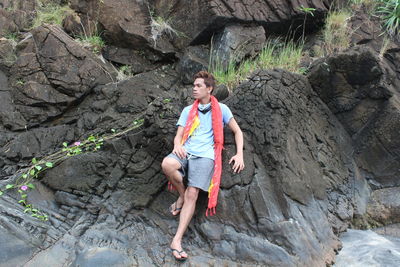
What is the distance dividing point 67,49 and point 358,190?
178 inches

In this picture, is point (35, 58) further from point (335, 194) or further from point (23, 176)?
point (335, 194)

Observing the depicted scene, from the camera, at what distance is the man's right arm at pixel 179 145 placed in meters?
3.73

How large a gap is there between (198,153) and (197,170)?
18 cm

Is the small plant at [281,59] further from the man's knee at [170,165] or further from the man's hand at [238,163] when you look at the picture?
the man's knee at [170,165]

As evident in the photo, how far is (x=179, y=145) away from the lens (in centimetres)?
380

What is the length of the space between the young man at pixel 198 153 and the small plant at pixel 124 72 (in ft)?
7.07

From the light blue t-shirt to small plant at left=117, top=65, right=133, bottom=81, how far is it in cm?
215

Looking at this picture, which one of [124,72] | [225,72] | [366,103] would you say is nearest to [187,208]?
[225,72]

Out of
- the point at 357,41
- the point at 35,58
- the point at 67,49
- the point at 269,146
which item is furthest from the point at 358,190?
the point at 35,58

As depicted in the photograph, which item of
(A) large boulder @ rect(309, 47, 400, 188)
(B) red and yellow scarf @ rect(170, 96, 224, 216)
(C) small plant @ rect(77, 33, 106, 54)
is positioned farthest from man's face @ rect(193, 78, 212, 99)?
(C) small plant @ rect(77, 33, 106, 54)

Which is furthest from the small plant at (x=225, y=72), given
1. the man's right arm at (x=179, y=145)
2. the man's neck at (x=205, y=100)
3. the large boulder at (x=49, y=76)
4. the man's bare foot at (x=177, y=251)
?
the man's bare foot at (x=177, y=251)

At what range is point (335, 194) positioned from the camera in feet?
14.6

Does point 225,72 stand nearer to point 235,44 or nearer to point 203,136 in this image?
point 235,44

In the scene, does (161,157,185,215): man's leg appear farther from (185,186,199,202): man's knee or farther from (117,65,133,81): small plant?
(117,65,133,81): small plant
